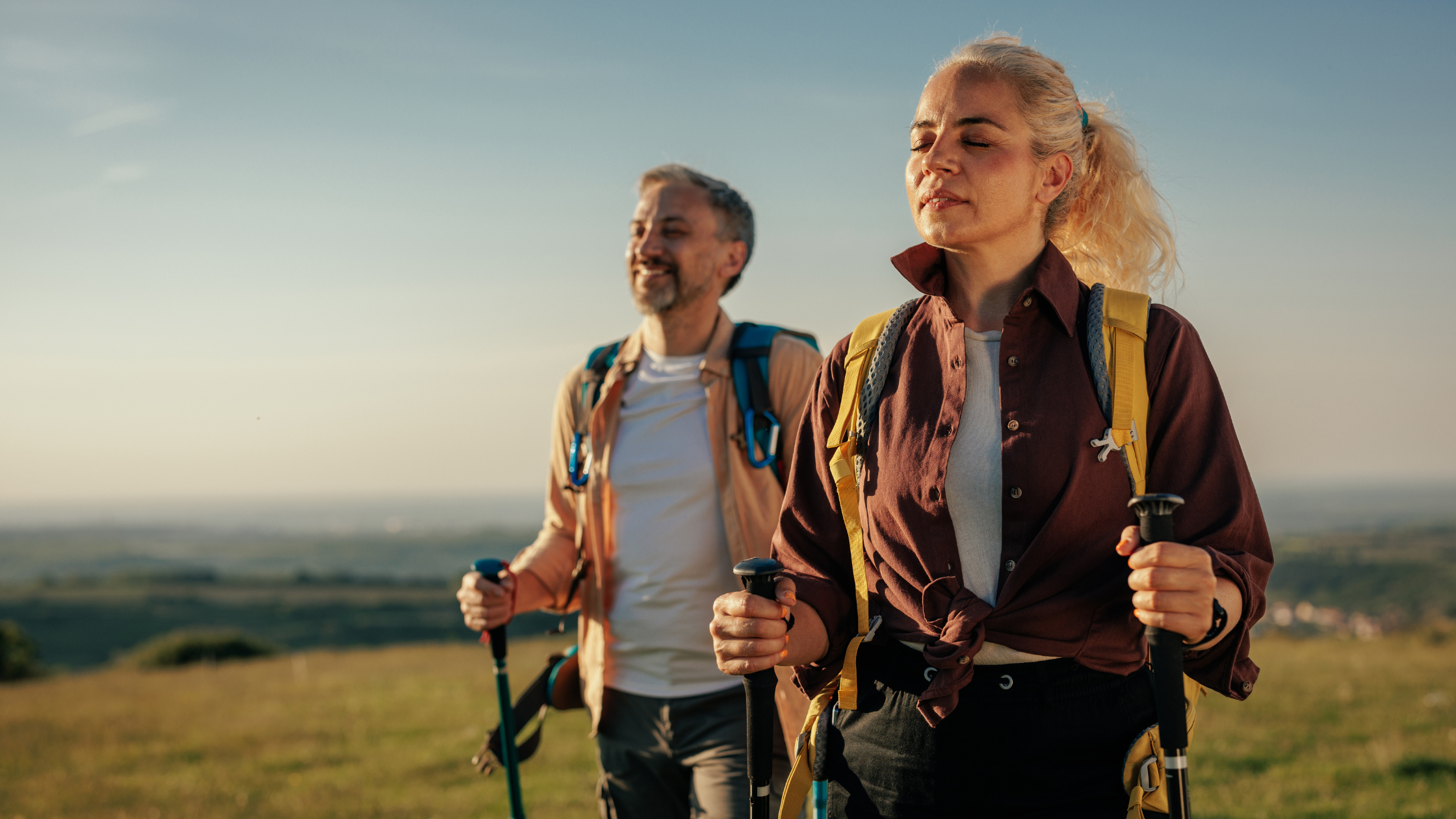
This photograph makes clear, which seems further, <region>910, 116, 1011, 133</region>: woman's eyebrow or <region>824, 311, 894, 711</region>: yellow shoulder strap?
<region>824, 311, 894, 711</region>: yellow shoulder strap

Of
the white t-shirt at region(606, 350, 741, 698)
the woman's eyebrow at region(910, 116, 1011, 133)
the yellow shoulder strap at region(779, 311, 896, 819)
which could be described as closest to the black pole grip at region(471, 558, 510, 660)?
Result: the white t-shirt at region(606, 350, 741, 698)

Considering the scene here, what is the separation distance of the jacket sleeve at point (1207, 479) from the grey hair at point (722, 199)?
2.76m

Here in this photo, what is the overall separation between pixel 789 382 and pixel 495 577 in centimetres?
150

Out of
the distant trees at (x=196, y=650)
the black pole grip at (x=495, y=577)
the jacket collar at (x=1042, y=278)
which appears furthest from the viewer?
the distant trees at (x=196, y=650)

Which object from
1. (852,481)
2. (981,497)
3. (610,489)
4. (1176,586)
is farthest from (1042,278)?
(610,489)

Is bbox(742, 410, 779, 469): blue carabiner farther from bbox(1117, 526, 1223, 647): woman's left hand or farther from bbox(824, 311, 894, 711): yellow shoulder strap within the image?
bbox(1117, 526, 1223, 647): woman's left hand

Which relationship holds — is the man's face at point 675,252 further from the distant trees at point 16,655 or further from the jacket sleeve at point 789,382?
the distant trees at point 16,655

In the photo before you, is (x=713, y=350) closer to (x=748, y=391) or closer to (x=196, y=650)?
(x=748, y=391)

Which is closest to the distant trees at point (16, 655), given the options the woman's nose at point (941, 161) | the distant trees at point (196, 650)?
the distant trees at point (196, 650)

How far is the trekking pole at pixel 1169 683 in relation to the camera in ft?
6.52

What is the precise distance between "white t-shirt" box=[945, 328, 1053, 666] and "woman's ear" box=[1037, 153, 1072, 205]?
16.8 inches

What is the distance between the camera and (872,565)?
2584 mm

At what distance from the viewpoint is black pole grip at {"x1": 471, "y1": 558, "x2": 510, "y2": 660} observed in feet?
14.0

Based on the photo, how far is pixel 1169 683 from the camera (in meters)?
2.05
